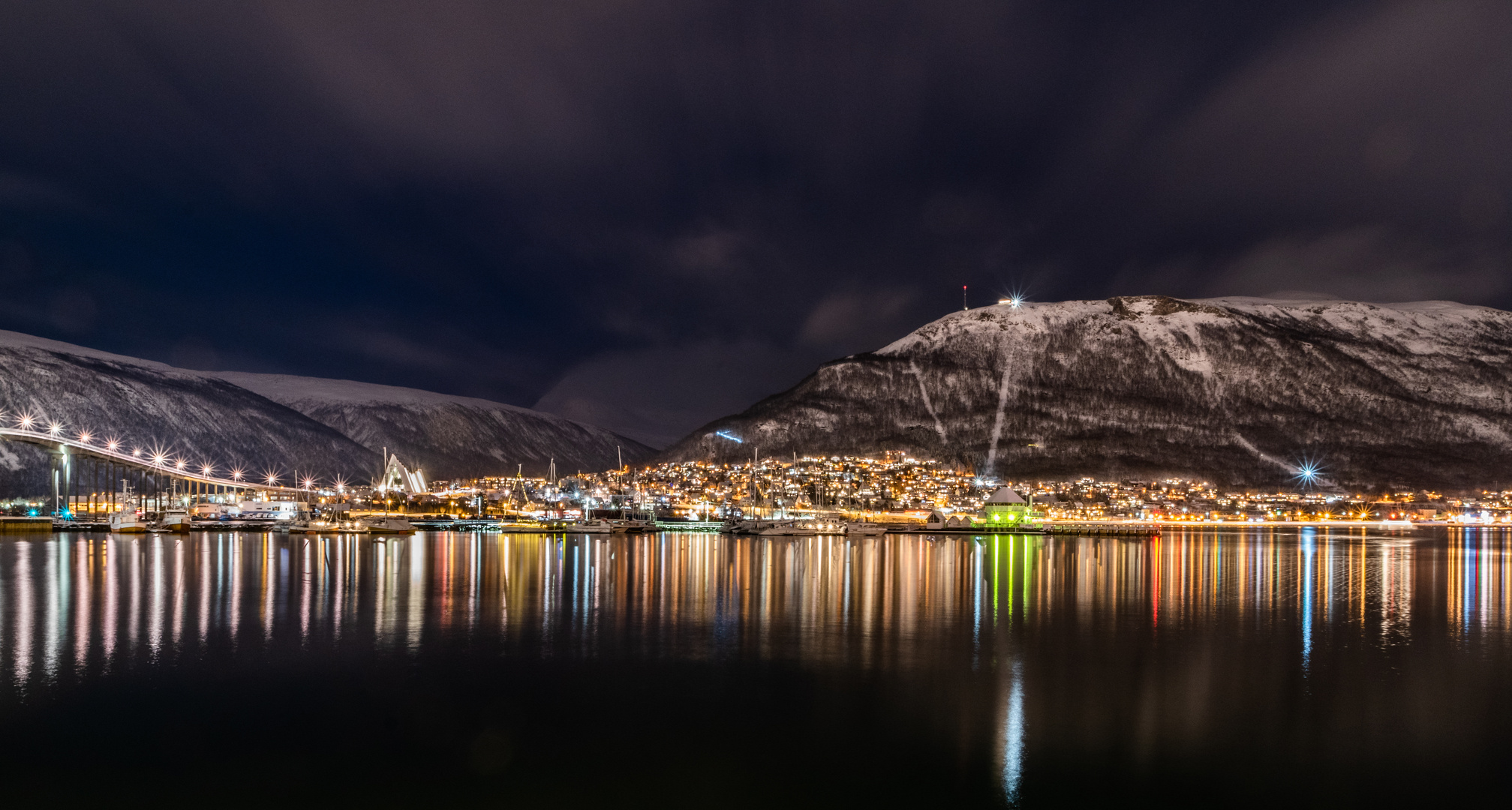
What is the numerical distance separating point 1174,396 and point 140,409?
178632 millimetres

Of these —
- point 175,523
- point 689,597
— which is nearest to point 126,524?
point 175,523

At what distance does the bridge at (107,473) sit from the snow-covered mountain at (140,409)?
4.39 metres

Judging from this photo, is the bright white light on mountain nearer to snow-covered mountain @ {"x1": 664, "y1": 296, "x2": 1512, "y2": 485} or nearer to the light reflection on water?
snow-covered mountain @ {"x1": 664, "y1": 296, "x2": 1512, "y2": 485}

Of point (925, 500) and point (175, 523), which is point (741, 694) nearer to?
Result: point (175, 523)

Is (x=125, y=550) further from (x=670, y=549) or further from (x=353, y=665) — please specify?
(x=353, y=665)

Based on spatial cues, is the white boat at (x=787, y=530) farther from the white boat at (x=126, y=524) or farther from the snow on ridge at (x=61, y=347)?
the snow on ridge at (x=61, y=347)

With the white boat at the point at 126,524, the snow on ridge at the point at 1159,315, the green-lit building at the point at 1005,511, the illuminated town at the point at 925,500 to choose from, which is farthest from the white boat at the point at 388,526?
the snow on ridge at the point at 1159,315

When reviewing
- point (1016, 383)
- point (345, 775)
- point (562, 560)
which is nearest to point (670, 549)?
point (562, 560)

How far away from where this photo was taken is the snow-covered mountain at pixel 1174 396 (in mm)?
139000

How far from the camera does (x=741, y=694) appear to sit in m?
15.6

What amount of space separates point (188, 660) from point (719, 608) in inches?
524

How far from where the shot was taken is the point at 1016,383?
523ft

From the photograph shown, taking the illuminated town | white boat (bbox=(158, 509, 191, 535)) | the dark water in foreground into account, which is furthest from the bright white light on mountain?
white boat (bbox=(158, 509, 191, 535))

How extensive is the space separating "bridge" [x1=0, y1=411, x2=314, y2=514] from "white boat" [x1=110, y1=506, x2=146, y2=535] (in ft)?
49.7
